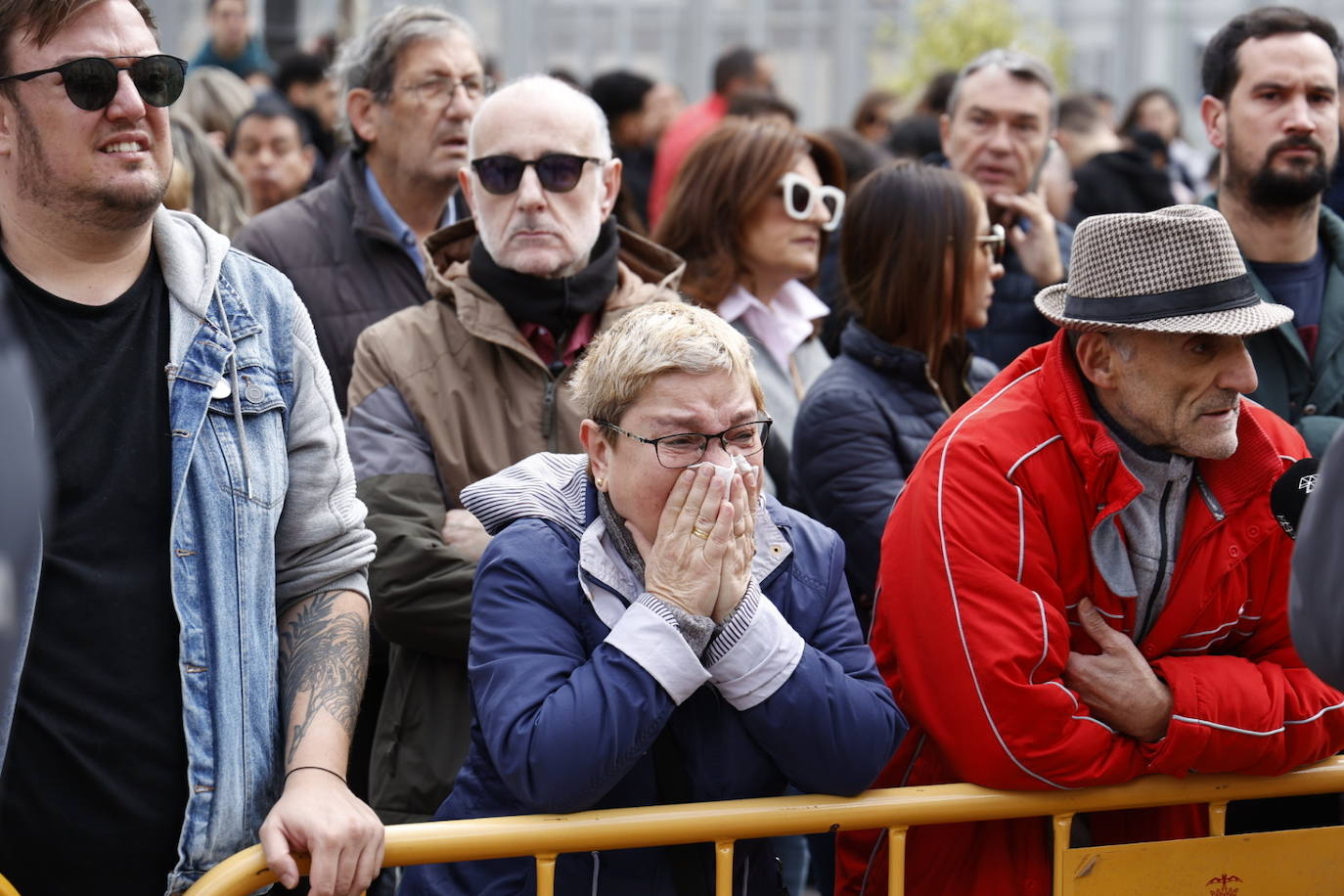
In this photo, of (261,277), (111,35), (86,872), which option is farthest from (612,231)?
(86,872)

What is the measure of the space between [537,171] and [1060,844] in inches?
83.3

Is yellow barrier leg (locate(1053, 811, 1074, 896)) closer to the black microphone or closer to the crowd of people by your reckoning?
the crowd of people

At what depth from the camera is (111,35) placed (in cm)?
268

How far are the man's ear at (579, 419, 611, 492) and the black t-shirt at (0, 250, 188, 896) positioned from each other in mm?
762

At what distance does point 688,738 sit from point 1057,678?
75 cm

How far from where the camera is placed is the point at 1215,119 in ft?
16.2

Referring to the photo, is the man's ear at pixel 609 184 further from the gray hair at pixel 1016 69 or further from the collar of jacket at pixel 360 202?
the gray hair at pixel 1016 69

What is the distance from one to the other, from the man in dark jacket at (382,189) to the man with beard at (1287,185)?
2.36m

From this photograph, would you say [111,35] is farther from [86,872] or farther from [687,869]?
[687,869]

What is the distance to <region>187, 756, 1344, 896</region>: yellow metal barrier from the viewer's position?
268cm

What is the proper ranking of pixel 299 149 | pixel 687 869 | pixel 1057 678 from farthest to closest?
pixel 299 149
pixel 1057 678
pixel 687 869

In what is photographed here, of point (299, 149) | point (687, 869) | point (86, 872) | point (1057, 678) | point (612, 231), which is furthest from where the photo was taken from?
point (299, 149)

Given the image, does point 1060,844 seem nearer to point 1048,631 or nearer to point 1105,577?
point 1048,631

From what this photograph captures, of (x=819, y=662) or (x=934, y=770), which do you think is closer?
(x=819, y=662)
